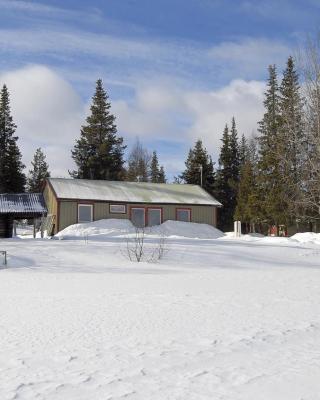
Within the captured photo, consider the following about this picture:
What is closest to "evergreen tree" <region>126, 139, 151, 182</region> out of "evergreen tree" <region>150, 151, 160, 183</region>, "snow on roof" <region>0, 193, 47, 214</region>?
"evergreen tree" <region>150, 151, 160, 183</region>

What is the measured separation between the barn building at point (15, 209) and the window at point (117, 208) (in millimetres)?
4455

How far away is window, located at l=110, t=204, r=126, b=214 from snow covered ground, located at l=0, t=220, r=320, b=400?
20.6 m

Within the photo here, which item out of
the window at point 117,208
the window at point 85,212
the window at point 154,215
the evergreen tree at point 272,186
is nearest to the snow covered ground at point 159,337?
the window at point 85,212

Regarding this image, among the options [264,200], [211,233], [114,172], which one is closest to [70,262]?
[211,233]

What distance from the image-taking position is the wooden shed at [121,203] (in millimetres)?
33094

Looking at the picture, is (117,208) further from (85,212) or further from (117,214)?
(85,212)

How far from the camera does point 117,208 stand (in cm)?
3409

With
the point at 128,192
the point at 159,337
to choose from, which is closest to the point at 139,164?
the point at 128,192

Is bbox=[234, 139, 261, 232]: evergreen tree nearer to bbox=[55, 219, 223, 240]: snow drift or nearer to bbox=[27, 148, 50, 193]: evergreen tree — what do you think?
bbox=[55, 219, 223, 240]: snow drift

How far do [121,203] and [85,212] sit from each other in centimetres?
252

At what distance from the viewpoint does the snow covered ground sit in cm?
428

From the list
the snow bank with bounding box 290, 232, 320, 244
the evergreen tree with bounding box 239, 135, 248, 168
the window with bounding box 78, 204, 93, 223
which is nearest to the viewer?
the snow bank with bounding box 290, 232, 320, 244

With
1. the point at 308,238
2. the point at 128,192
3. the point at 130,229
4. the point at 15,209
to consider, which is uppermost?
the point at 128,192

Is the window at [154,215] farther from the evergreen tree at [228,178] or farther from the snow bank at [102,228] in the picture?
the evergreen tree at [228,178]
